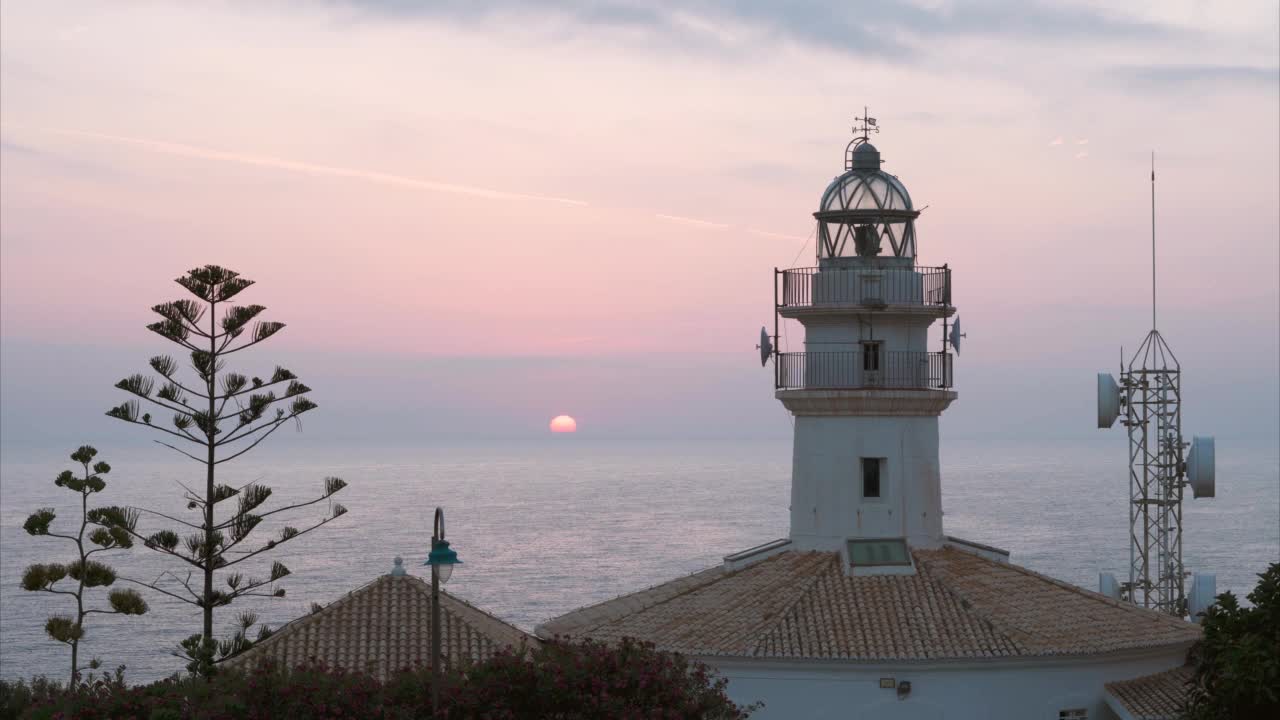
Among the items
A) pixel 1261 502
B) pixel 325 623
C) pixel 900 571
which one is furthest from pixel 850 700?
pixel 1261 502

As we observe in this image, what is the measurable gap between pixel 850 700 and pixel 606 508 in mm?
123760

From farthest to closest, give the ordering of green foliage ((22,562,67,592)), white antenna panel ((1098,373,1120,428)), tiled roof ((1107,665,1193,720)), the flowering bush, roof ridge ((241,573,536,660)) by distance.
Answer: white antenna panel ((1098,373,1120,428)), green foliage ((22,562,67,592)), roof ridge ((241,573,536,660)), tiled roof ((1107,665,1193,720)), the flowering bush

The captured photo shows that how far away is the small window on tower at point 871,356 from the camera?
27.1 meters

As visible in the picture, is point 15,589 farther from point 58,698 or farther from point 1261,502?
point 1261,502

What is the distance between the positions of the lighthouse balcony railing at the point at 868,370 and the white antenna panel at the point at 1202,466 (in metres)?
7.18

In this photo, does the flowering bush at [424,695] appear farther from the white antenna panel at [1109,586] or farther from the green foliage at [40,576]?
the white antenna panel at [1109,586]

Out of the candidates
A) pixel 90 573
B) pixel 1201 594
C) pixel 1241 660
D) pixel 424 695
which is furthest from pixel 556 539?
pixel 424 695

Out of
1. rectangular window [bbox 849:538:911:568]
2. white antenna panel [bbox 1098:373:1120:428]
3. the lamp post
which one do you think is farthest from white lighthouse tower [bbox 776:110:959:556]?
the lamp post

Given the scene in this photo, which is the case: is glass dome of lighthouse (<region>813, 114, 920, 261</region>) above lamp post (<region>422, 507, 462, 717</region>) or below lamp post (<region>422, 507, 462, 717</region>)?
above

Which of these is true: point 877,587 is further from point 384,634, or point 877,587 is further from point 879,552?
point 384,634

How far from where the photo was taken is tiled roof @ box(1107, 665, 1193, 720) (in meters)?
22.1

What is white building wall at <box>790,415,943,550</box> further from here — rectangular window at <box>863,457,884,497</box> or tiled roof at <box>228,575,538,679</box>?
tiled roof at <box>228,575,538,679</box>

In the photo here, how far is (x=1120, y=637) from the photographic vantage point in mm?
23453

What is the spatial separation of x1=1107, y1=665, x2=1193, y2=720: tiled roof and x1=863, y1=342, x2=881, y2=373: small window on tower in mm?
7043
